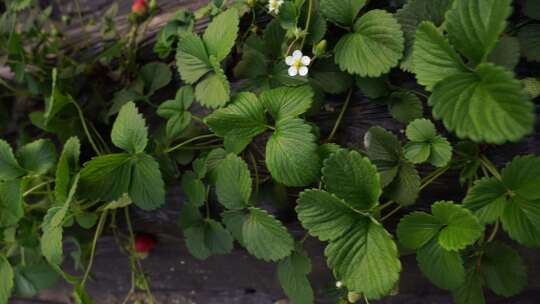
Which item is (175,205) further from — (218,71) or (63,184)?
(218,71)

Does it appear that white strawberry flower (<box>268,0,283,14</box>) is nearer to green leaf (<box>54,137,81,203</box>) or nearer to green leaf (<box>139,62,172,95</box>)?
green leaf (<box>139,62,172,95</box>)

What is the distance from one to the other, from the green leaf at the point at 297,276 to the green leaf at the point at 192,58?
445 mm

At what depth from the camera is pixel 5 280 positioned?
1.21 m

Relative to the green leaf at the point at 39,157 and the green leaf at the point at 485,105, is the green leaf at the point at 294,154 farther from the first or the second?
the green leaf at the point at 39,157

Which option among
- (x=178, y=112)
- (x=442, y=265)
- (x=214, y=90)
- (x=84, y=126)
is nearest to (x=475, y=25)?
(x=442, y=265)

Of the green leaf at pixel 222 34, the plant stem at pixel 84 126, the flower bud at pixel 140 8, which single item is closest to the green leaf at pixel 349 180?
the green leaf at pixel 222 34

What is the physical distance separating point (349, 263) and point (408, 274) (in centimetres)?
44

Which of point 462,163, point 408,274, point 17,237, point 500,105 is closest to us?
point 500,105

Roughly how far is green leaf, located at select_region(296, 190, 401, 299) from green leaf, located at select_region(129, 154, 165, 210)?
345 millimetres

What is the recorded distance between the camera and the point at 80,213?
1.22 m

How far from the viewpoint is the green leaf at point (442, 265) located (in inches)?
33.5

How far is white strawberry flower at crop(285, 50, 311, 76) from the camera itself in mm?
958

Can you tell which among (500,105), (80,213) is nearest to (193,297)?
(80,213)

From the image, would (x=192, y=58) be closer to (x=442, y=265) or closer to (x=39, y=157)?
(x=39, y=157)
